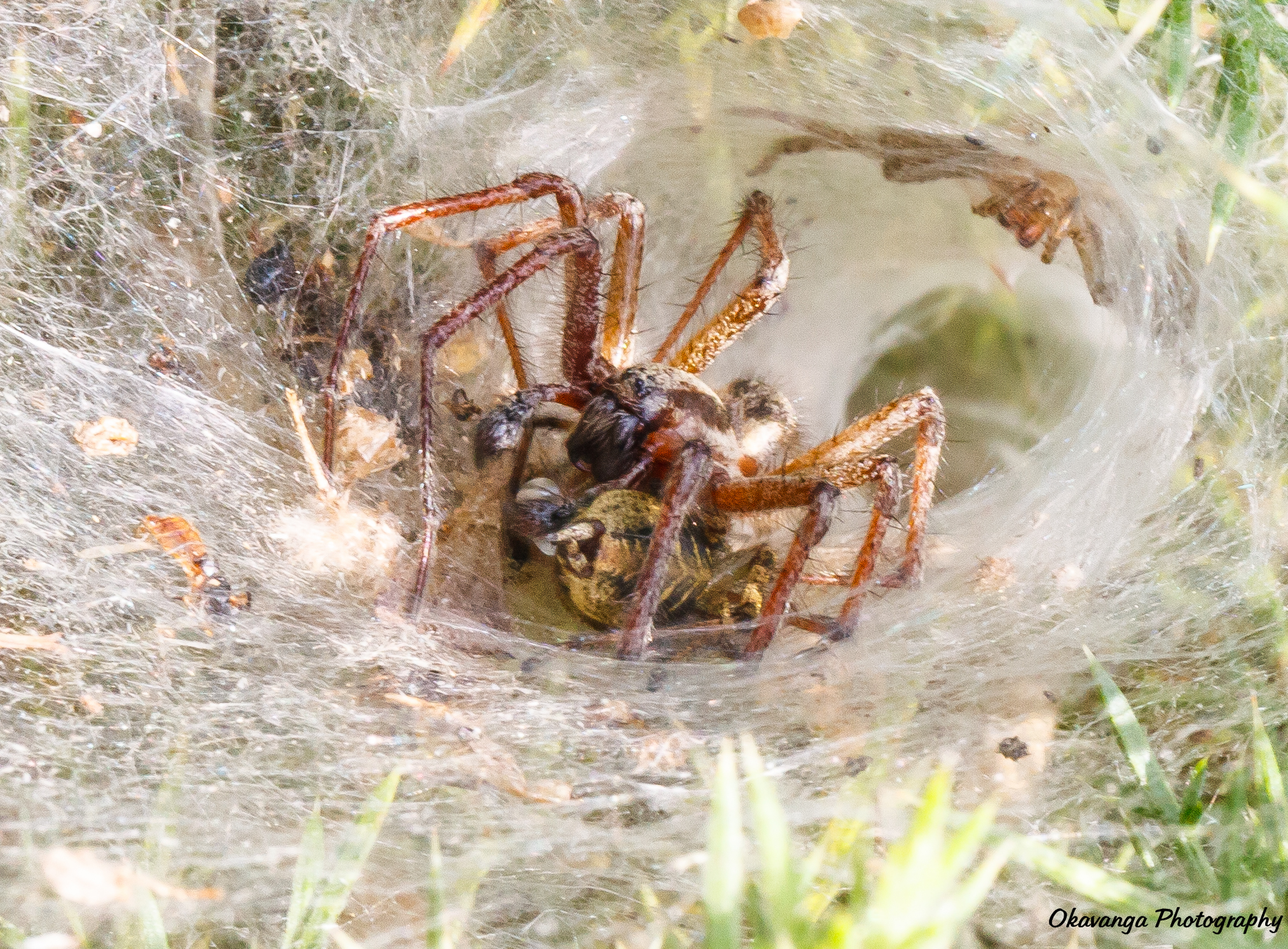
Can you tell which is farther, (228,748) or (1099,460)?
(1099,460)

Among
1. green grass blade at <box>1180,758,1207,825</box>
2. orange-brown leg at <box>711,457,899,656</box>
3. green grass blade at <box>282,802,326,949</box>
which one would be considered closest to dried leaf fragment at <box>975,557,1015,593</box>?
orange-brown leg at <box>711,457,899,656</box>

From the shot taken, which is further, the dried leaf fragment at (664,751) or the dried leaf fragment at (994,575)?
the dried leaf fragment at (994,575)

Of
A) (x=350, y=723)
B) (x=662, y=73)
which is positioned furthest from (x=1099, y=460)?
(x=350, y=723)

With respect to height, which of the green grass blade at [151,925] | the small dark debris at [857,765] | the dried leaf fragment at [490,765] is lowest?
the dried leaf fragment at [490,765]

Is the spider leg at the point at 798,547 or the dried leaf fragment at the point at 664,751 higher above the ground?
the spider leg at the point at 798,547

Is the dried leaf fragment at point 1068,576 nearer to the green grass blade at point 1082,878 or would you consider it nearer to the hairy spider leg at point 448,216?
the green grass blade at point 1082,878

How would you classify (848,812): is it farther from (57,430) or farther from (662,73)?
(662,73)

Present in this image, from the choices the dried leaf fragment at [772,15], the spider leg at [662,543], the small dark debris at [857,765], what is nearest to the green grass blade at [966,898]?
the small dark debris at [857,765]
